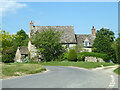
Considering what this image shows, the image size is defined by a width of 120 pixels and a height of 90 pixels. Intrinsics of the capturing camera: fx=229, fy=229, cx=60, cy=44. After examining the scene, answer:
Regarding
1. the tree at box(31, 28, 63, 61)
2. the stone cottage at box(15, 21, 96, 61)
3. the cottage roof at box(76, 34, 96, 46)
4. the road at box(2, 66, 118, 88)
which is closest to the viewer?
the road at box(2, 66, 118, 88)

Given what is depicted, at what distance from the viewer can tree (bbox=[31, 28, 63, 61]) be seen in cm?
5722

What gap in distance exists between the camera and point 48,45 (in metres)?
57.2

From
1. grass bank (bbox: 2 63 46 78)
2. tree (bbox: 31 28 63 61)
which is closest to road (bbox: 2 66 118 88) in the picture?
grass bank (bbox: 2 63 46 78)

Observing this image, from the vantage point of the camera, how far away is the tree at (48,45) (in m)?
57.2

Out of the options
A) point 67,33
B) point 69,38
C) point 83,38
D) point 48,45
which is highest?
point 67,33

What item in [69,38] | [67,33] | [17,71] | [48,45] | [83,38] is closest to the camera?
[17,71]

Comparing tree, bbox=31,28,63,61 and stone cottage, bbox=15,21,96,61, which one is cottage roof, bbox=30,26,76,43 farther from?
tree, bbox=31,28,63,61

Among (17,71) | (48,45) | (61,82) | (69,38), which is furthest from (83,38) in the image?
(61,82)

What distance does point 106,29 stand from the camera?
7962 centimetres

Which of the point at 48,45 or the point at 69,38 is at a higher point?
the point at 69,38

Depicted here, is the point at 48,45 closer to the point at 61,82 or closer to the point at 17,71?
the point at 17,71

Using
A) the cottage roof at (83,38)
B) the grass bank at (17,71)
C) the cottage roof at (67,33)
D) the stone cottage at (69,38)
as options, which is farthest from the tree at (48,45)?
the grass bank at (17,71)

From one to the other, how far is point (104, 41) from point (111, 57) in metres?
6.18

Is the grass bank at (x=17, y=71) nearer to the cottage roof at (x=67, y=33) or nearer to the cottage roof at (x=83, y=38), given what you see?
the cottage roof at (x=67, y=33)
